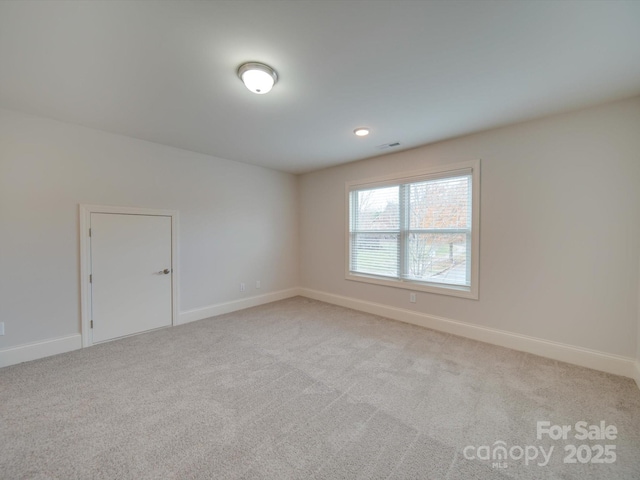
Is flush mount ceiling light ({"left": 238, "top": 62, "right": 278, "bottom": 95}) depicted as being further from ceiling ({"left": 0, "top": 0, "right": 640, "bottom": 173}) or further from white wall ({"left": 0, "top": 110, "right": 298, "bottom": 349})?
white wall ({"left": 0, "top": 110, "right": 298, "bottom": 349})

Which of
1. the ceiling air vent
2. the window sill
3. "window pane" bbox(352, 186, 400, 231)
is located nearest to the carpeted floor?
the window sill

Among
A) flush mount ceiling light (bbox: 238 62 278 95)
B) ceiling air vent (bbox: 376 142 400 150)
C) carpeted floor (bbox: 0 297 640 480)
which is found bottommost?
carpeted floor (bbox: 0 297 640 480)

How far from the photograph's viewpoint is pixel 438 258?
11.7ft

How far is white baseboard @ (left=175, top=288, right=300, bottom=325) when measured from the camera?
152 inches

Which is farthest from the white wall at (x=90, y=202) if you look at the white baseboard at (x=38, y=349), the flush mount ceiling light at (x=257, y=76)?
the flush mount ceiling light at (x=257, y=76)

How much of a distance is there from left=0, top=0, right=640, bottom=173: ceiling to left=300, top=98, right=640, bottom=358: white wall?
32 cm

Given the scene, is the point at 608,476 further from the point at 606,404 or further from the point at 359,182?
the point at 359,182

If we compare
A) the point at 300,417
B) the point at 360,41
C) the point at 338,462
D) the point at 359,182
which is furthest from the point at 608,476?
the point at 359,182

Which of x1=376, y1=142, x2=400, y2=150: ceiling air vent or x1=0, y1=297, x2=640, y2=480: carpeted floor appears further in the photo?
x1=376, y1=142, x2=400, y2=150: ceiling air vent

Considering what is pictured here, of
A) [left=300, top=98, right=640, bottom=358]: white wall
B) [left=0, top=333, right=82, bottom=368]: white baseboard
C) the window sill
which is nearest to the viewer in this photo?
[left=300, top=98, right=640, bottom=358]: white wall

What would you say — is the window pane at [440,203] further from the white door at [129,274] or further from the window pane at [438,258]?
the white door at [129,274]

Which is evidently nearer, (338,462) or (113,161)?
(338,462)

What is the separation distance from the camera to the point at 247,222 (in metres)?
4.60

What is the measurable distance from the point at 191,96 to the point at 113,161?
171 cm
